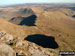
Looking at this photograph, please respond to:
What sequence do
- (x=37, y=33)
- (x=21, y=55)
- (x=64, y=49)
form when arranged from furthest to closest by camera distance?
(x=37, y=33)
(x=64, y=49)
(x=21, y=55)

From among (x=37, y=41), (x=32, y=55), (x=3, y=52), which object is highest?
(x=3, y=52)

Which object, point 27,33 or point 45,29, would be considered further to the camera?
point 45,29

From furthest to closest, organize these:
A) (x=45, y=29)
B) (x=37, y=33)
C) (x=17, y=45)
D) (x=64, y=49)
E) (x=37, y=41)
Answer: (x=45, y=29) < (x=37, y=33) < (x=37, y=41) < (x=64, y=49) < (x=17, y=45)

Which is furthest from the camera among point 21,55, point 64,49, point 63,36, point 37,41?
point 63,36

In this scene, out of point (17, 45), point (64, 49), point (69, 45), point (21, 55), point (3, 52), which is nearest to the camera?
point (3, 52)

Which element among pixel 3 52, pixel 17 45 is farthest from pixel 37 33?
pixel 3 52

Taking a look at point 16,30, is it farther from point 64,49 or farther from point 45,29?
point 64,49

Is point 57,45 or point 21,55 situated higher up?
point 21,55

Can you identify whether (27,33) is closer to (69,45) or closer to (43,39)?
(43,39)

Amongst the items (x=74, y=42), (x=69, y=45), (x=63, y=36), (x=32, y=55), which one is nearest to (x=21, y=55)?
(x=32, y=55)
